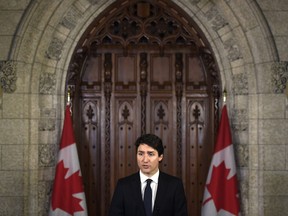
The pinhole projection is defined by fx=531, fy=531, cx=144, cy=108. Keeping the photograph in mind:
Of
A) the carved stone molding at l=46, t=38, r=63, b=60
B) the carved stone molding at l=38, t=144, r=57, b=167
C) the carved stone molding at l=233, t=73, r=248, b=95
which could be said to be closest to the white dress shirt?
the carved stone molding at l=38, t=144, r=57, b=167

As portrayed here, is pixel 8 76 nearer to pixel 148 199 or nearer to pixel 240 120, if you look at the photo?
pixel 240 120

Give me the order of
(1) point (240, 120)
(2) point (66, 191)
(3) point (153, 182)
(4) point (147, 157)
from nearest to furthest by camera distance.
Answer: (4) point (147, 157)
(3) point (153, 182)
(2) point (66, 191)
(1) point (240, 120)

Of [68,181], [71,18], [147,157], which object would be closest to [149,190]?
[147,157]

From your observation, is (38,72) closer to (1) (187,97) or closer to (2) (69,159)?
(2) (69,159)

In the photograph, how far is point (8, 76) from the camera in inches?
207

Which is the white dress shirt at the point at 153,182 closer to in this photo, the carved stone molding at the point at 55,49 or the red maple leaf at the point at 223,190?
the red maple leaf at the point at 223,190

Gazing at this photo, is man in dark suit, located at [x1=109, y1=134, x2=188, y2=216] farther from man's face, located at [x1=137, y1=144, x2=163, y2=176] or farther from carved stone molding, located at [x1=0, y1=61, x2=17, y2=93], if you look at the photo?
carved stone molding, located at [x1=0, y1=61, x2=17, y2=93]

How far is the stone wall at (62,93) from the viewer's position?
17.3ft

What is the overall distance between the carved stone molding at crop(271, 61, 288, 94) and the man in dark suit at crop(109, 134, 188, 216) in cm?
239

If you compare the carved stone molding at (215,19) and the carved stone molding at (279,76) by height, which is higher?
the carved stone molding at (215,19)

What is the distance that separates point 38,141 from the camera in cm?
542

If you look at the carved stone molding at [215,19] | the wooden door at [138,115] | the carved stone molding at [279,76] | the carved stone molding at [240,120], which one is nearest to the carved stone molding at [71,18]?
the wooden door at [138,115]

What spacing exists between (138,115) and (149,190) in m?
2.77

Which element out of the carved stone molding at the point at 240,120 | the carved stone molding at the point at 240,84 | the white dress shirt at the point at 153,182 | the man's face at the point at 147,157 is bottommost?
the white dress shirt at the point at 153,182
